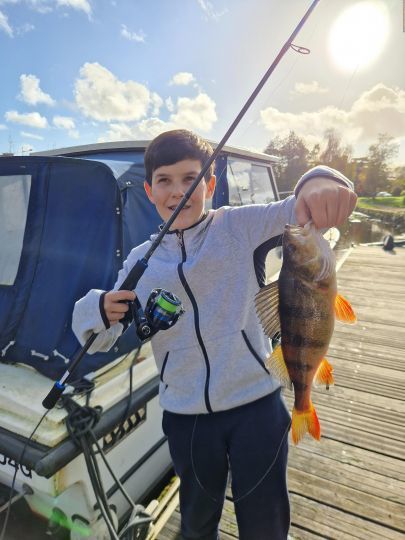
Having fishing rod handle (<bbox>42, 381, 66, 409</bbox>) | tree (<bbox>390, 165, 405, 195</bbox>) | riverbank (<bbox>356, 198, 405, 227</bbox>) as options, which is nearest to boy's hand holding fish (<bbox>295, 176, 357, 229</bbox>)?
fishing rod handle (<bbox>42, 381, 66, 409</bbox>)

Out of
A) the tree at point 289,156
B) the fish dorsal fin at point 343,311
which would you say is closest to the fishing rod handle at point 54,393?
the fish dorsal fin at point 343,311

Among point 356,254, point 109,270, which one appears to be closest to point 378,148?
point 356,254

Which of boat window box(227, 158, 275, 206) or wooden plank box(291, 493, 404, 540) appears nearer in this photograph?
wooden plank box(291, 493, 404, 540)

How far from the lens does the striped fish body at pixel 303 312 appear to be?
4.39ft

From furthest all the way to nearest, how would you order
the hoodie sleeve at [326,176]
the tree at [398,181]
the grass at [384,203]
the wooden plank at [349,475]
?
1. the tree at [398,181]
2. the grass at [384,203]
3. the wooden plank at [349,475]
4. the hoodie sleeve at [326,176]

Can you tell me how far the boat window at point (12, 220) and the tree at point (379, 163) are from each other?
30.1 metres

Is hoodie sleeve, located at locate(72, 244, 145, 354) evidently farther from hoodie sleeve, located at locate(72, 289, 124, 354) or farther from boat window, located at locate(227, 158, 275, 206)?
boat window, located at locate(227, 158, 275, 206)

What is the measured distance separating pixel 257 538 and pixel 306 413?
0.75m

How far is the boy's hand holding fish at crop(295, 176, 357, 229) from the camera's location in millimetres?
1280

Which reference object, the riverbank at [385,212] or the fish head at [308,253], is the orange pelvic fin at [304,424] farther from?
the riverbank at [385,212]

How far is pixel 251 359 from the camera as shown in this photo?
1.72 meters

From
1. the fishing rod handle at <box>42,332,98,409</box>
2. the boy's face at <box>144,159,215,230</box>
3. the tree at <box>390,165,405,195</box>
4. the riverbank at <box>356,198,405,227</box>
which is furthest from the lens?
A: the tree at <box>390,165,405,195</box>

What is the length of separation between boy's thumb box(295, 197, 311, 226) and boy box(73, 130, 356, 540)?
0.66 feet

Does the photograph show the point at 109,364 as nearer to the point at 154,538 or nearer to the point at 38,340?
the point at 38,340
